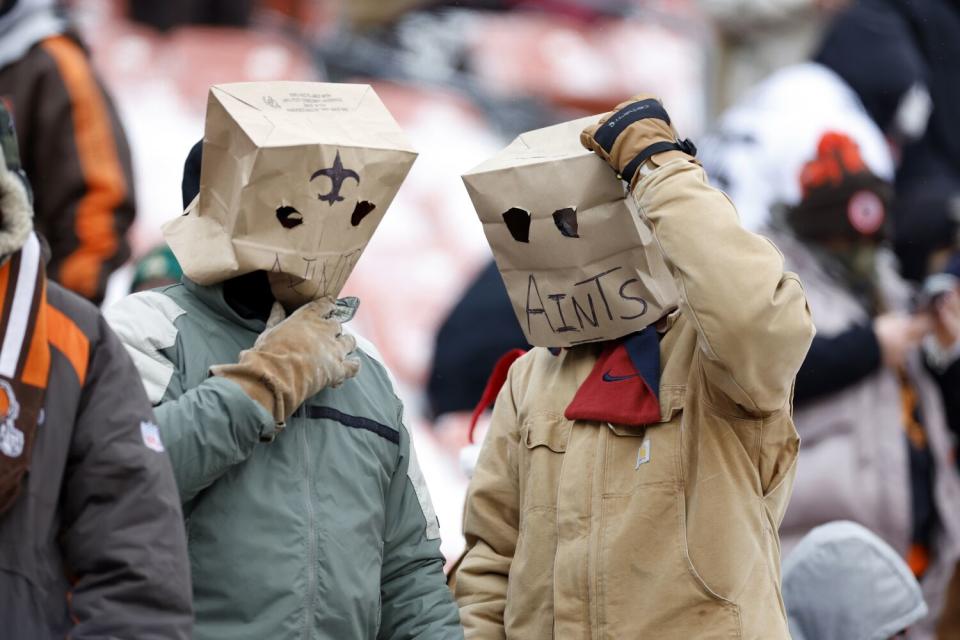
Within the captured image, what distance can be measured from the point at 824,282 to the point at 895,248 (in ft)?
5.80

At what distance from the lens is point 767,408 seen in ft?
8.64

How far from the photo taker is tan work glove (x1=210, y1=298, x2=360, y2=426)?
254 cm

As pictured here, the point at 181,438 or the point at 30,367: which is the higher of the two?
the point at 30,367

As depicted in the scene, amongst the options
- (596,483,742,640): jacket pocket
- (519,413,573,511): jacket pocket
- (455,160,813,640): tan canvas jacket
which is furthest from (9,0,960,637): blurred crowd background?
(596,483,742,640): jacket pocket


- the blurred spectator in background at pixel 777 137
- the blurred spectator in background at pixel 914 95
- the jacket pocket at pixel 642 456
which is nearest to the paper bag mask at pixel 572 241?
the jacket pocket at pixel 642 456

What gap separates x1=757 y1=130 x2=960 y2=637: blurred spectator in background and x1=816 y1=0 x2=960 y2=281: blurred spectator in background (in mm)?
1045

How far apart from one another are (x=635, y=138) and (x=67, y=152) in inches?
91.5

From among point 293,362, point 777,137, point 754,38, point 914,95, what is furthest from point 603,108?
point 293,362

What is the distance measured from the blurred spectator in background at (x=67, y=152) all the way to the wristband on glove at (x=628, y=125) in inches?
84.3

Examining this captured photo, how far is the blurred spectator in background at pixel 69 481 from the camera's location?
81.1 inches

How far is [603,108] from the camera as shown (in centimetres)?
816

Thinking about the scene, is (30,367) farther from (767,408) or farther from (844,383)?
(844,383)

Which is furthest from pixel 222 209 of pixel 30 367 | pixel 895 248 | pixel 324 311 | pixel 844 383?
pixel 895 248

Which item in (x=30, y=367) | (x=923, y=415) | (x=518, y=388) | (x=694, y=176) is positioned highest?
(x=694, y=176)
